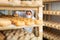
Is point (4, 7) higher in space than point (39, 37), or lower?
higher

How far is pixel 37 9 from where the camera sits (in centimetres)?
149

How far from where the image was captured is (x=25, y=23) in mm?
1429

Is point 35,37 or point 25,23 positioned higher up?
point 25,23

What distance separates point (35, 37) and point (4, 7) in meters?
0.54

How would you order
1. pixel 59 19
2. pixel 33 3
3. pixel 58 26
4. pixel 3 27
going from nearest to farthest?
pixel 3 27
pixel 33 3
pixel 58 26
pixel 59 19

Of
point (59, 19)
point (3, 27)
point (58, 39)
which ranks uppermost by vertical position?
point (3, 27)

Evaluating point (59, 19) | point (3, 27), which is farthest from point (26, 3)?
point (59, 19)

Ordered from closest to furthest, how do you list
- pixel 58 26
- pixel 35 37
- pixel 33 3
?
pixel 33 3
pixel 35 37
pixel 58 26

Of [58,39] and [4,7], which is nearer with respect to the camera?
[4,7]

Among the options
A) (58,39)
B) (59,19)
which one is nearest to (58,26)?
(58,39)

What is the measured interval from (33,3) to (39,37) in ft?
1.47

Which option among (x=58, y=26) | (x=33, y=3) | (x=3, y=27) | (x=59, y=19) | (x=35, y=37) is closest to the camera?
(x=3, y=27)

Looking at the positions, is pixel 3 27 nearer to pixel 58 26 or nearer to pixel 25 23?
pixel 25 23

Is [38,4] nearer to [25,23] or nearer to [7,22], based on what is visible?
[25,23]
